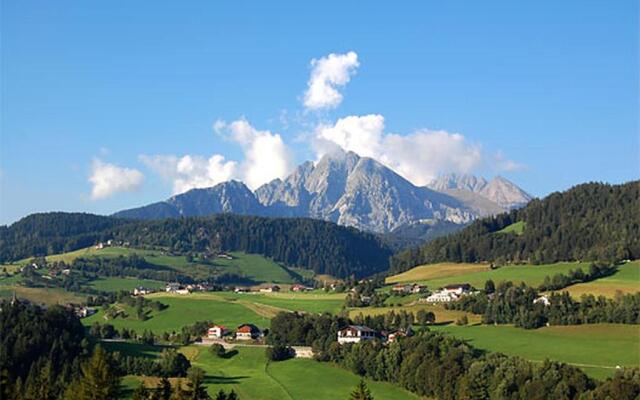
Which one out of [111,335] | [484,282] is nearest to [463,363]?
[111,335]

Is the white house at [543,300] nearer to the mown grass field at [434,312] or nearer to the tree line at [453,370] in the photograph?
the mown grass field at [434,312]

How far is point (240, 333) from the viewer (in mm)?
127875

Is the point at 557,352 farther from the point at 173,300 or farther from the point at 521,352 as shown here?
the point at 173,300

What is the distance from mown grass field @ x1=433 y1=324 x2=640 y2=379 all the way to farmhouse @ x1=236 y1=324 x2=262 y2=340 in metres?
28.4

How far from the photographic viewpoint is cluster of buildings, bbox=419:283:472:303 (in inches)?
5778

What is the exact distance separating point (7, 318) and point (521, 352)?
2396 inches

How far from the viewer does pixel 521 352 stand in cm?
9838

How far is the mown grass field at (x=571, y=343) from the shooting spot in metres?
90.9

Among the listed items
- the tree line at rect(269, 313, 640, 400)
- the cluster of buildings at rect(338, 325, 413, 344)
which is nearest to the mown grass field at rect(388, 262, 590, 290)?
the cluster of buildings at rect(338, 325, 413, 344)

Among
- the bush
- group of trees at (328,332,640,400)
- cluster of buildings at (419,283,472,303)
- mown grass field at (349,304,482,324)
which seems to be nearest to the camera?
group of trees at (328,332,640,400)

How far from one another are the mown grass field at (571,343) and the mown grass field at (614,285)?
64.7ft

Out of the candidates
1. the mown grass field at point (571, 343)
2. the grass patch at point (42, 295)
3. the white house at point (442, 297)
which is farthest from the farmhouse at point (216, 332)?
the grass patch at point (42, 295)

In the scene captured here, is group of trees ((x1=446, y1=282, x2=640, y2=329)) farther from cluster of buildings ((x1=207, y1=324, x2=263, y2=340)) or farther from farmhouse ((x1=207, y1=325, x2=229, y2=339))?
farmhouse ((x1=207, y1=325, x2=229, y2=339))

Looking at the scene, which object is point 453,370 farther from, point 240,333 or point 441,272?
point 441,272
